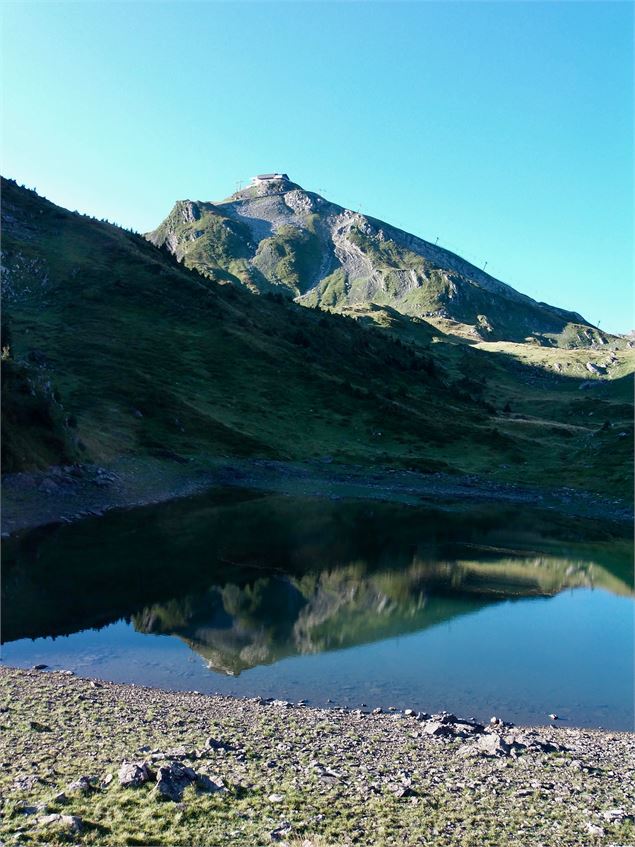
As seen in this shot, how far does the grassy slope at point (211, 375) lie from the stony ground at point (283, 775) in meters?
41.8

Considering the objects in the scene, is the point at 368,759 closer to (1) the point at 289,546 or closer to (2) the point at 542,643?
(2) the point at 542,643

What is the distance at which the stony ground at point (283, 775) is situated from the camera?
15945 millimetres

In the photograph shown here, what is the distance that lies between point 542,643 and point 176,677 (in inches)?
899

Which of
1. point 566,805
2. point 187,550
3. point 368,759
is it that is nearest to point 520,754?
point 566,805

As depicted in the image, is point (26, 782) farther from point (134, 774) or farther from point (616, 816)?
point (616, 816)

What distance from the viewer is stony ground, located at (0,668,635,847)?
15.9 metres

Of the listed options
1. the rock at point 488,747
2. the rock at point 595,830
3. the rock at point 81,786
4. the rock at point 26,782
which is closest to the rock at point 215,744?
the rock at point 81,786

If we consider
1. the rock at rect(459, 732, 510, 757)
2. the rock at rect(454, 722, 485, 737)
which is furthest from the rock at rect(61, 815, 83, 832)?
the rock at rect(454, 722, 485, 737)

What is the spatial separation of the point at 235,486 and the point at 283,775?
6425 cm

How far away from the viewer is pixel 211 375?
119 metres

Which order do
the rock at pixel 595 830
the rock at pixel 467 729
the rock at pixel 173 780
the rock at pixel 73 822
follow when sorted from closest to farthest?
the rock at pixel 73 822, the rock at pixel 173 780, the rock at pixel 595 830, the rock at pixel 467 729

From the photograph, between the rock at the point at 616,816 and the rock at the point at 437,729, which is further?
the rock at the point at 437,729

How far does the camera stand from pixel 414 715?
2734 cm

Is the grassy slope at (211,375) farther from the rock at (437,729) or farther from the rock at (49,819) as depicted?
the rock at (49,819)
